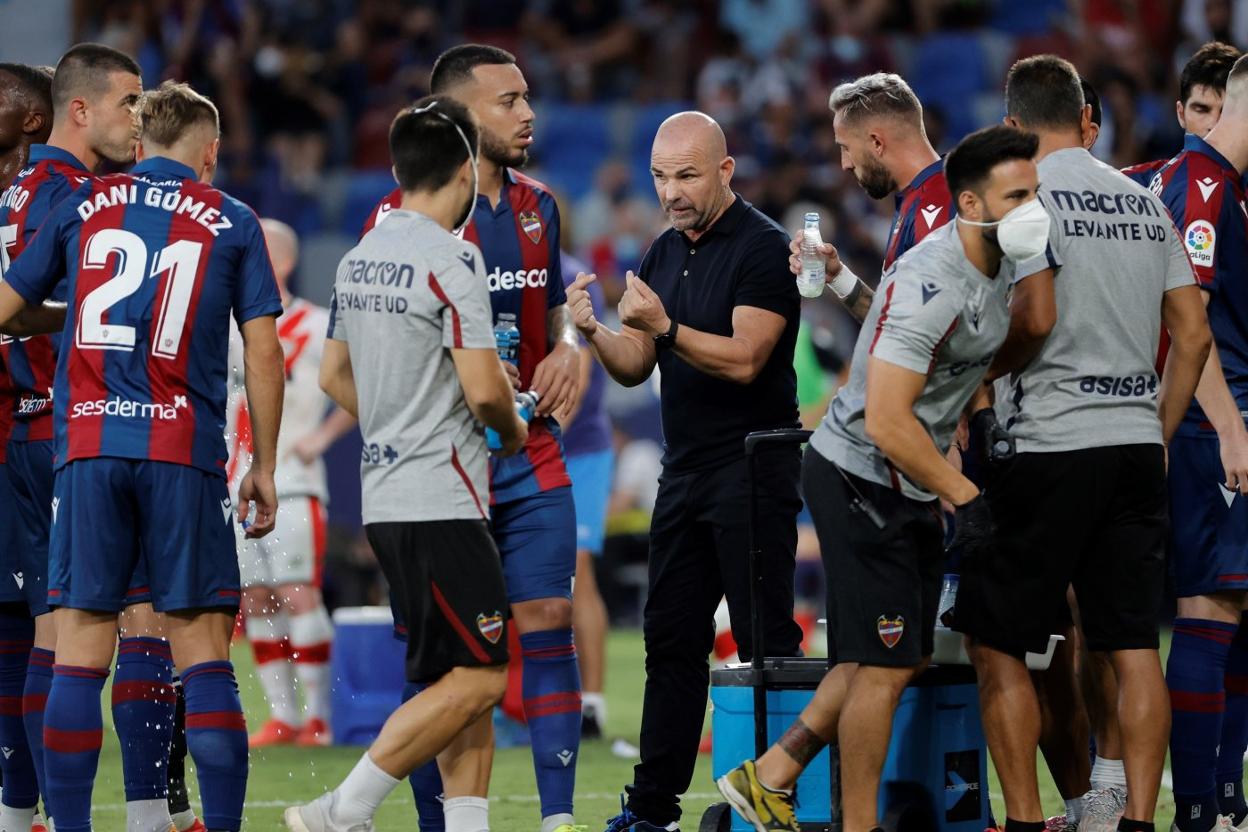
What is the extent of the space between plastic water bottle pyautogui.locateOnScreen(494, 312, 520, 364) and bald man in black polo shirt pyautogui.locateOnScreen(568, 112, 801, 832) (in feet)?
0.85

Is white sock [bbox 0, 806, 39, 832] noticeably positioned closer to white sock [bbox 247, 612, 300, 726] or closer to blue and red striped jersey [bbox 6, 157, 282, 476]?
blue and red striped jersey [bbox 6, 157, 282, 476]

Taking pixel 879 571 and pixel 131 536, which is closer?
pixel 879 571

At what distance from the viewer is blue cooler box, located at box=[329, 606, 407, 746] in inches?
364

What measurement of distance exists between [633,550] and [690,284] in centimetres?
883

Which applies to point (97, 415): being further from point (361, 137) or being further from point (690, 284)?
point (361, 137)

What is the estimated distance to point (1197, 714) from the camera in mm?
5824

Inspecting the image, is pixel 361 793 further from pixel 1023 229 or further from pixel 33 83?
pixel 33 83

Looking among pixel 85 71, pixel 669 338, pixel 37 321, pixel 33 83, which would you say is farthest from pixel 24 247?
pixel 669 338

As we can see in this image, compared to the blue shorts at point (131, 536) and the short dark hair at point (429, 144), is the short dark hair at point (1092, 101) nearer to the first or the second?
the short dark hair at point (429, 144)

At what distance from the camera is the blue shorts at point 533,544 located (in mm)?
A: 5719

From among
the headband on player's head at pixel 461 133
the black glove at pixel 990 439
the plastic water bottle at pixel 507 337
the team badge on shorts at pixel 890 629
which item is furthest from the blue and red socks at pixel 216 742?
the black glove at pixel 990 439

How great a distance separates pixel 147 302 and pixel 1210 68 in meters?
3.81

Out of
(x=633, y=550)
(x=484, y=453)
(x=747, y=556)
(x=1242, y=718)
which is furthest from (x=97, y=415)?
(x=633, y=550)

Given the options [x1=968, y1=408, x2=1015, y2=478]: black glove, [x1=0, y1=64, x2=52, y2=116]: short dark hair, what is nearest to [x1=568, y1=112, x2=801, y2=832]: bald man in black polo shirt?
[x1=968, y1=408, x2=1015, y2=478]: black glove
